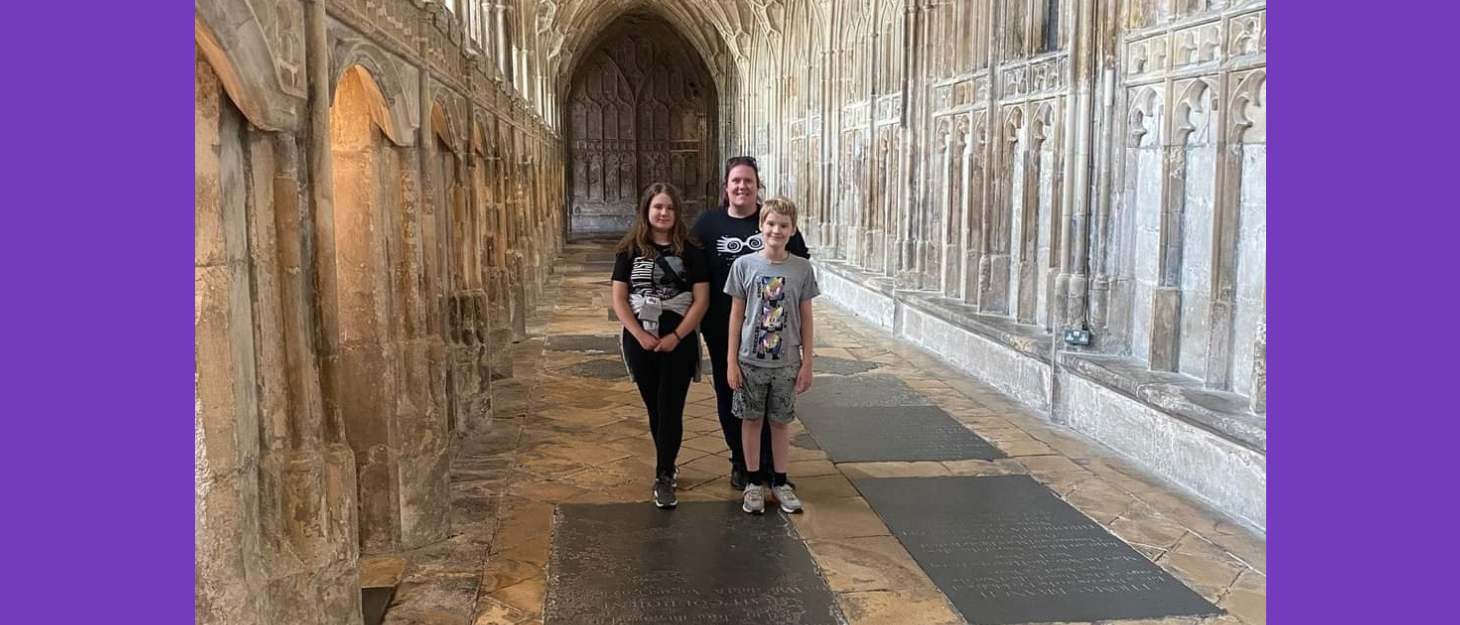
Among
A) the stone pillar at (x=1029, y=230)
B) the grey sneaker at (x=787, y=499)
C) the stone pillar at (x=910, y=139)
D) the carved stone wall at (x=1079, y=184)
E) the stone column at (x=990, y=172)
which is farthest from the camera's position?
the stone pillar at (x=910, y=139)

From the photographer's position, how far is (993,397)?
7984mm

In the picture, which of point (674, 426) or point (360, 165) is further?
point (674, 426)

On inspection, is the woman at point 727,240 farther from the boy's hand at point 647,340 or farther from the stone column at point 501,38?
the stone column at point 501,38

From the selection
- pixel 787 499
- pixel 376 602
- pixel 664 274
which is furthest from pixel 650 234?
pixel 376 602

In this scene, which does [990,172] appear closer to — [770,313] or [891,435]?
[891,435]

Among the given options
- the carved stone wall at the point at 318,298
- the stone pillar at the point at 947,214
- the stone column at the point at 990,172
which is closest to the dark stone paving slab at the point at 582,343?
the stone pillar at the point at 947,214

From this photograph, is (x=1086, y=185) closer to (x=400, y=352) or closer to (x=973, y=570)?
(x=973, y=570)

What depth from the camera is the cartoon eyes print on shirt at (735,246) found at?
16.3 feet

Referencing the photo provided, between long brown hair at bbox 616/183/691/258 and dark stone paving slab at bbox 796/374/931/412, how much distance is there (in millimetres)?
2971

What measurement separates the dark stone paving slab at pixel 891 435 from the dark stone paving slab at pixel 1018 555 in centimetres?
54

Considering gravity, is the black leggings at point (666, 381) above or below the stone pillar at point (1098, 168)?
below

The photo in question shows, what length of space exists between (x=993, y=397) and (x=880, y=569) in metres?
3.90

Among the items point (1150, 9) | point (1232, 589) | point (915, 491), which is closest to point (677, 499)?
point (915, 491)

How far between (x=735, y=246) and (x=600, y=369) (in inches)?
176
